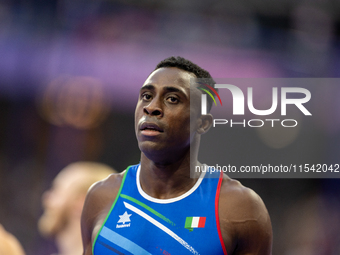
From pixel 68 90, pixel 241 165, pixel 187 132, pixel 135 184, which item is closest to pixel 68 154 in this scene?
pixel 68 90

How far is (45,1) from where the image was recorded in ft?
16.5

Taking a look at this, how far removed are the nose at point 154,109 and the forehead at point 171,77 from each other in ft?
0.41

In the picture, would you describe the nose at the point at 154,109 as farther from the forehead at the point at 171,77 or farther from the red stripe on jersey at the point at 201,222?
the red stripe on jersey at the point at 201,222

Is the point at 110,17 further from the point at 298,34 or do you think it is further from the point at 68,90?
the point at 298,34

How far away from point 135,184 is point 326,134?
3766 millimetres

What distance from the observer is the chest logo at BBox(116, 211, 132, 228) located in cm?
181

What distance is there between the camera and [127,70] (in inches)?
195

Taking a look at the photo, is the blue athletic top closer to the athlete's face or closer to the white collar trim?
the white collar trim

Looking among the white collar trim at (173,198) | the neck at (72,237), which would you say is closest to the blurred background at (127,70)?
the neck at (72,237)

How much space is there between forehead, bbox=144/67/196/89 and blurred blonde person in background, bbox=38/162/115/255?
7.60 feet

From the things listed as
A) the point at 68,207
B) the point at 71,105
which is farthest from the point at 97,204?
the point at 71,105

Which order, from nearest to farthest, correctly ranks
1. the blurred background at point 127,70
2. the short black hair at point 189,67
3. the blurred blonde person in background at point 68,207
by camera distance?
1. the short black hair at point 189,67
2. the blurred blonde person in background at point 68,207
3. the blurred background at point 127,70

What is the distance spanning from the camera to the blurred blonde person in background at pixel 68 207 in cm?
382

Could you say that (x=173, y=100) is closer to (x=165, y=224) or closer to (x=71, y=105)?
(x=165, y=224)
